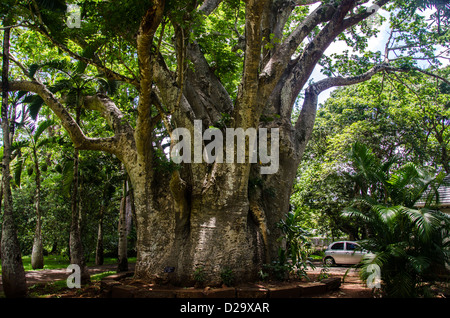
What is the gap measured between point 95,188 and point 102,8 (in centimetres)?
894

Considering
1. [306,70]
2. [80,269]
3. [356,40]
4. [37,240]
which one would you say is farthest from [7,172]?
[356,40]

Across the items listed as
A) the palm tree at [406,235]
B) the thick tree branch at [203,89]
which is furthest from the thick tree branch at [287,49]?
the palm tree at [406,235]

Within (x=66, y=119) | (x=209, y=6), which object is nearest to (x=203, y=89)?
(x=209, y=6)

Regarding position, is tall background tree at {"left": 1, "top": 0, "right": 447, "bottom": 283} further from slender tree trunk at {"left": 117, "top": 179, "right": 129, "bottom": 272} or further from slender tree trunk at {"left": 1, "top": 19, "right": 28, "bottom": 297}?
slender tree trunk at {"left": 117, "top": 179, "right": 129, "bottom": 272}

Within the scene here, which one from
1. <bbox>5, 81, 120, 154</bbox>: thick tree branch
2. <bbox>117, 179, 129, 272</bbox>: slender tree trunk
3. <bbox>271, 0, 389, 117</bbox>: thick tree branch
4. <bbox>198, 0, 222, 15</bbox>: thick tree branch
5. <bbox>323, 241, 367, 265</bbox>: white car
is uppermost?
<bbox>198, 0, 222, 15</bbox>: thick tree branch

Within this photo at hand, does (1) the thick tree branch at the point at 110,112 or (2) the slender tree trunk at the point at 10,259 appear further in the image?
(1) the thick tree branch at the point at 110,112

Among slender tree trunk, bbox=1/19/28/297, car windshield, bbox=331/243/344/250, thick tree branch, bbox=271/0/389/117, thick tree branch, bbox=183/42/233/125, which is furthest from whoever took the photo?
car windshield, bbox=331/243/344/250

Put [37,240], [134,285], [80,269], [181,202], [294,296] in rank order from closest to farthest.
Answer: [294,296] → [134,285] → [181,202] → [80,269] → [37,240]

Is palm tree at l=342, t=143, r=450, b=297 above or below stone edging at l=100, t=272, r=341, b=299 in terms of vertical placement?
above

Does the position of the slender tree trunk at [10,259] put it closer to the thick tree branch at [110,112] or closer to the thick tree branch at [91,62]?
the thick tree branch at [110,112]

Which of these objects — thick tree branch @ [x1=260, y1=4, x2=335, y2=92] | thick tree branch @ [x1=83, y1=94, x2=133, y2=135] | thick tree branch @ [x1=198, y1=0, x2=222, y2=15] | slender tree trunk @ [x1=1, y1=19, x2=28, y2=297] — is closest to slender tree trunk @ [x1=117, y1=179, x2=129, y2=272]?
thick tree branch @ [x1=83, y1=94, x2=133, y2=135]

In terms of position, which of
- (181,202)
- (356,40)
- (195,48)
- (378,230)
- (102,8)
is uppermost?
(356,40)
